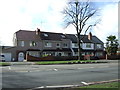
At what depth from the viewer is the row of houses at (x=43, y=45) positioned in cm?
5528

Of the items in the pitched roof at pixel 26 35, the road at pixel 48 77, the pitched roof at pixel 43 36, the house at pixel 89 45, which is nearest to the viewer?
the road at pixel 48 77

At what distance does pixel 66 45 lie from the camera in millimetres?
65250

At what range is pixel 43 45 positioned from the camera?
197 feet

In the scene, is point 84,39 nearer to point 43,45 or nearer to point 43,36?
point 43,36

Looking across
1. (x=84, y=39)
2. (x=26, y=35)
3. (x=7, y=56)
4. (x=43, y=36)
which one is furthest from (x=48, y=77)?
(x=84, y=39)

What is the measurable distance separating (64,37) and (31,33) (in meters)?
11.3

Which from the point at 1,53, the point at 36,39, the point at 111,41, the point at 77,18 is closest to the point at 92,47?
the point at 111,41

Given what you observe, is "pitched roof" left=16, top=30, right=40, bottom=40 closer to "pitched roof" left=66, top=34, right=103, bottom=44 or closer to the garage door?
the garage door

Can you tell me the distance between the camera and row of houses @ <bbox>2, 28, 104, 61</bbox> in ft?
181

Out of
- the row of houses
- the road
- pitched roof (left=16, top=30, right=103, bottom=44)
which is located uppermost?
pitched roof (left=16, top=30, right=103, bottom=44)

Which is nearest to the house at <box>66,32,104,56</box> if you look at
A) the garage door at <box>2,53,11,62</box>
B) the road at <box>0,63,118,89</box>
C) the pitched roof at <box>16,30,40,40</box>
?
the pitched roof at <box>16,30,40,40</box>

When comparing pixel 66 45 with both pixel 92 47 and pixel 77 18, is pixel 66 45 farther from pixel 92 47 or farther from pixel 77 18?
pixel 77 18

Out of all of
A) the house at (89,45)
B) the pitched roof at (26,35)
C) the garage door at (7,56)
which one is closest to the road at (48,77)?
the garage door at (7,56)

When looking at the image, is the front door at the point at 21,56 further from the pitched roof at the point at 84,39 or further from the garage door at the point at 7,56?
the pitched roof at the point at 84,39
